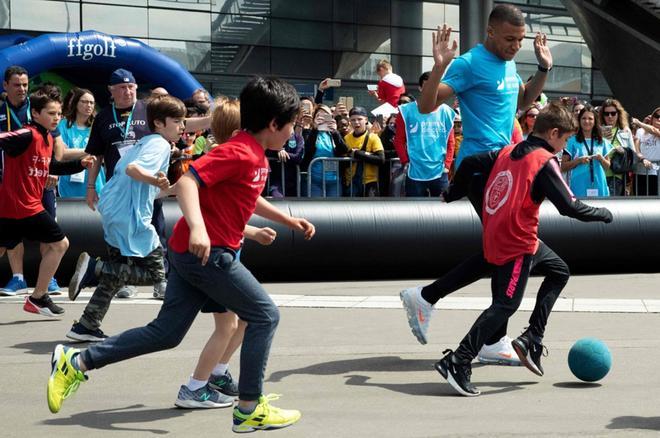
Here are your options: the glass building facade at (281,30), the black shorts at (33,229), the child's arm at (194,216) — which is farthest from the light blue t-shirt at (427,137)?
the glass building facade at (281,30)

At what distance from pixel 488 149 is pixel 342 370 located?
1.55 metres

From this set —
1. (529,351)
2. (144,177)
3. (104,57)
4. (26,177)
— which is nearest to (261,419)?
(529,351)

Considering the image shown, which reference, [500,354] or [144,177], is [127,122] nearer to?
[144,177]

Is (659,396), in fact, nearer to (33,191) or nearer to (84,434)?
(84,434)

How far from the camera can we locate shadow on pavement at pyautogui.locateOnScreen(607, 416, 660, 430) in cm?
474

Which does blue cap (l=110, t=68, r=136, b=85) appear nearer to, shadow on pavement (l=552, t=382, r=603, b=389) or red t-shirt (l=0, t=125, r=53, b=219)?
red t-shirt (l=0, t=125, r=53, b=219)

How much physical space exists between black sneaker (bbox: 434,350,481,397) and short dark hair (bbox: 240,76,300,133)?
5.17 ft

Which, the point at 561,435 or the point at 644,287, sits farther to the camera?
the point at 644,287

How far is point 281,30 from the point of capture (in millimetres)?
34156

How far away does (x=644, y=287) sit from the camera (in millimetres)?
10766

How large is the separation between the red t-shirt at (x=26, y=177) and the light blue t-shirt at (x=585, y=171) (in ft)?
21.4

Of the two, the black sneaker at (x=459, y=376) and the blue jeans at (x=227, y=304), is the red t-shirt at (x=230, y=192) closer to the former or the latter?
the blue jeans at (x=227, y=304)

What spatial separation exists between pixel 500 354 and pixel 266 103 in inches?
94.2

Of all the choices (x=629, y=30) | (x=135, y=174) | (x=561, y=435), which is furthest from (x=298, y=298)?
(x=629, y=30)
